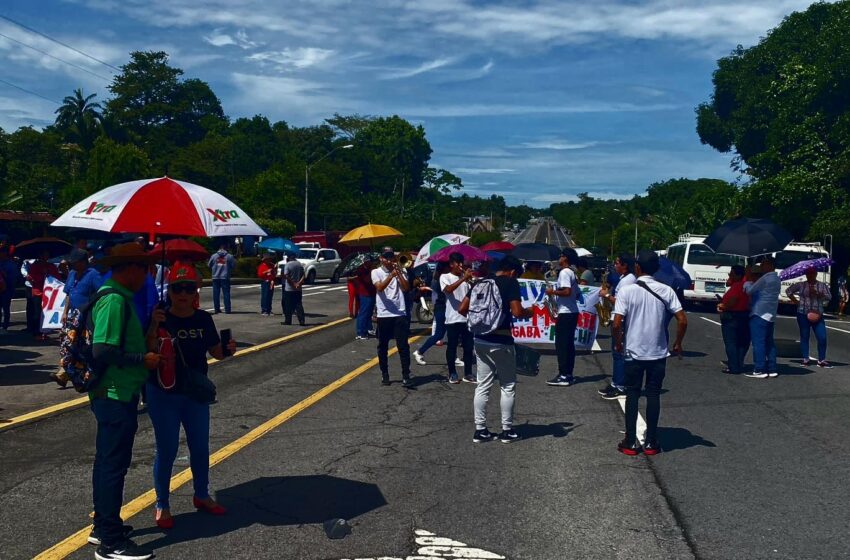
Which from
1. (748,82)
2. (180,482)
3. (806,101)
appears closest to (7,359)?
(180,482)

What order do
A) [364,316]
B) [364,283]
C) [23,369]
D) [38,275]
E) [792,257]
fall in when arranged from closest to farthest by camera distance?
1. [23,369]
2. [38,275]
3. [364,283]
4. [364,316]
5. [792,257]

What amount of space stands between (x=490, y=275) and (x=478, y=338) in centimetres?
79

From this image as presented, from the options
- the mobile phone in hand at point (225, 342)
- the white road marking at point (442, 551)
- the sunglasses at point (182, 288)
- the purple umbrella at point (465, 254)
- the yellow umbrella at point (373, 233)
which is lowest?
the white road marking at point (442, 551)

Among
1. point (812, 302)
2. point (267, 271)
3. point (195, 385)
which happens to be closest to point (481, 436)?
point (195, 385)

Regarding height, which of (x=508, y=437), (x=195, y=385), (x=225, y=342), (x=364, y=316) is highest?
(x=225, y=342)

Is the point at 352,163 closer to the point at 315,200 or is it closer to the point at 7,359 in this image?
the point at 315,200

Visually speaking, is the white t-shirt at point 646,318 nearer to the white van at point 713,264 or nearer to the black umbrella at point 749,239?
the black umbrella at point 749,239

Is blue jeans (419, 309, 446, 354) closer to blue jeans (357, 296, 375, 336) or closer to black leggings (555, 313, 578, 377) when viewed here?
black leggings (555, 313, 578, 377)

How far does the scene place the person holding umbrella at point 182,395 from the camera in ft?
18.1

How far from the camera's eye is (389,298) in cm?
1113

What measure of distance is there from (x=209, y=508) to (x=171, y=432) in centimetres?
63

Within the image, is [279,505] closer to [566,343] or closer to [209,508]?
[209,508]

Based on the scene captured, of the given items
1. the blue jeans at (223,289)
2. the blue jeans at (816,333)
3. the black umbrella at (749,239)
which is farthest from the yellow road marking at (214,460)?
the blue jeans at (223,289)

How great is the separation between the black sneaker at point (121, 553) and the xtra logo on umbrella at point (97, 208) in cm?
252
